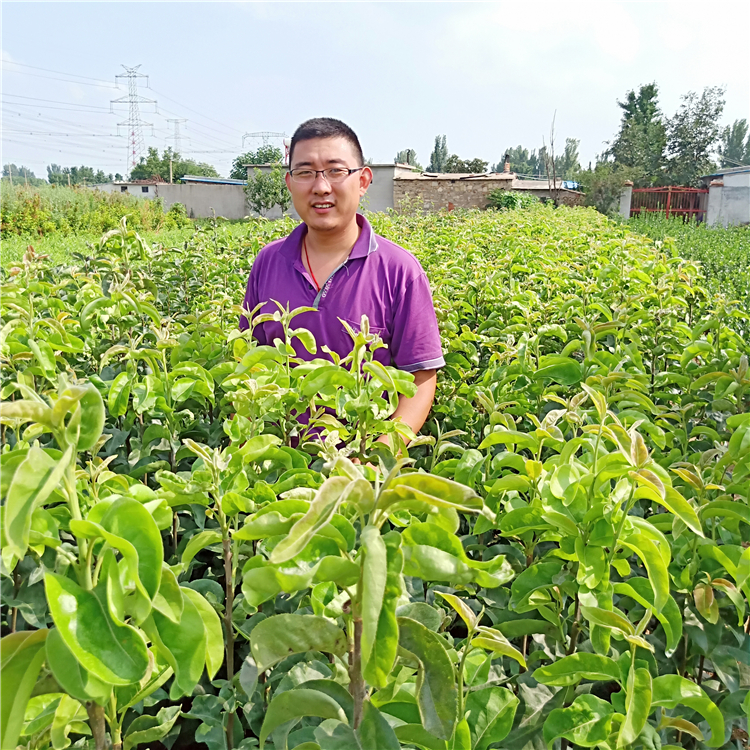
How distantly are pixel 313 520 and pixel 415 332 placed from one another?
201 cm

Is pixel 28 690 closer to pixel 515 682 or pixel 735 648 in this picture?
pixel 515 682

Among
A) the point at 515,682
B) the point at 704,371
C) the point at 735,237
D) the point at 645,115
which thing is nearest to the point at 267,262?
the point at 704,371

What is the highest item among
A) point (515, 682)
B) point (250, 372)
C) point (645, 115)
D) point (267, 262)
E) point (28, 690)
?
point (645, 115)

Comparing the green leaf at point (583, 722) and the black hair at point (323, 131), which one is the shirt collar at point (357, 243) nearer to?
the black hair at point (323, 131)

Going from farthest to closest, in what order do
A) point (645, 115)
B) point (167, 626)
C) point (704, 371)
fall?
point (645, 115), point (704, 371), point (167, 626)

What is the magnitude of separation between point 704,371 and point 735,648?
43.8 inches

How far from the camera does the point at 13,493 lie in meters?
0.61

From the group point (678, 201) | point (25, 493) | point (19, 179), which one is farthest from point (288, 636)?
point (19, 179)

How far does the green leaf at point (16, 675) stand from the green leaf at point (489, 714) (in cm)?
57

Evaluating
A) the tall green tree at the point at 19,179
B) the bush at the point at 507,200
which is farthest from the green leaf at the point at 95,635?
the bush at the point at 507,200

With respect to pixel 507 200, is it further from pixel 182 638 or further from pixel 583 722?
pixel 182 638

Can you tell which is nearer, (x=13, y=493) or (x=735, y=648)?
(x=13, y=493)

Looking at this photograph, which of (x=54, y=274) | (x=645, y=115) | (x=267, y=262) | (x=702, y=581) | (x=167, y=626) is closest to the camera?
(x=167, y=626)

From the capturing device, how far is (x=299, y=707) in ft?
2.65
